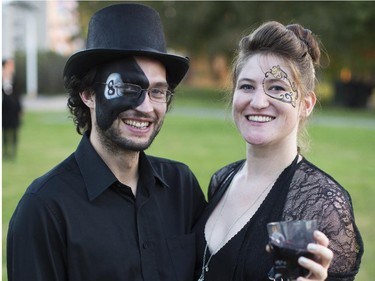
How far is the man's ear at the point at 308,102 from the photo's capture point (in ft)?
10.9

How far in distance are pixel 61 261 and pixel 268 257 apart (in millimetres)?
1028

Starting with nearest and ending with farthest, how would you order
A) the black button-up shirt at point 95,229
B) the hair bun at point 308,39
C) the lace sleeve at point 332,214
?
the black button-up shirt at point 95,229 < the lace sleeve at point 332,214 < the hair bun at point 308,39

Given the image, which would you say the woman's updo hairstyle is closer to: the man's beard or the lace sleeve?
the lace sleeve

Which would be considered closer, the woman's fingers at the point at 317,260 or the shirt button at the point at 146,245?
the woman's fingers at the point at 317,260

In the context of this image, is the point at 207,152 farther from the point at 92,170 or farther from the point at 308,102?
the point at 92,170

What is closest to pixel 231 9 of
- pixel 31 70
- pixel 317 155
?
pixel 31 70

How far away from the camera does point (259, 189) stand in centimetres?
327

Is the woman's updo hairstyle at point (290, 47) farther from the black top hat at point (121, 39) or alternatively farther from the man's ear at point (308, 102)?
the black top hat at point (121, 39)

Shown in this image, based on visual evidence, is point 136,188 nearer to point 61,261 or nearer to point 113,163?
point 113,163

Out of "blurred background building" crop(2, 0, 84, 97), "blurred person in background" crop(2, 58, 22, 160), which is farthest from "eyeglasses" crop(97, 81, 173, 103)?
"blurred background building" crop(2, 0, 84, 97)

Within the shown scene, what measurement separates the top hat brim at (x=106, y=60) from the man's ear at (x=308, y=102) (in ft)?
2.39

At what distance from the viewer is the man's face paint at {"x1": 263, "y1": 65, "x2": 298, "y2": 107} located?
10.3 feet

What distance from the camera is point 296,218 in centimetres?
284

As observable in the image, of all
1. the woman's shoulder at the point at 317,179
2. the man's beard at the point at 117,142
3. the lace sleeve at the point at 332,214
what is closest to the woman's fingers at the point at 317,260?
the lace sleeve at the point at 332,214
